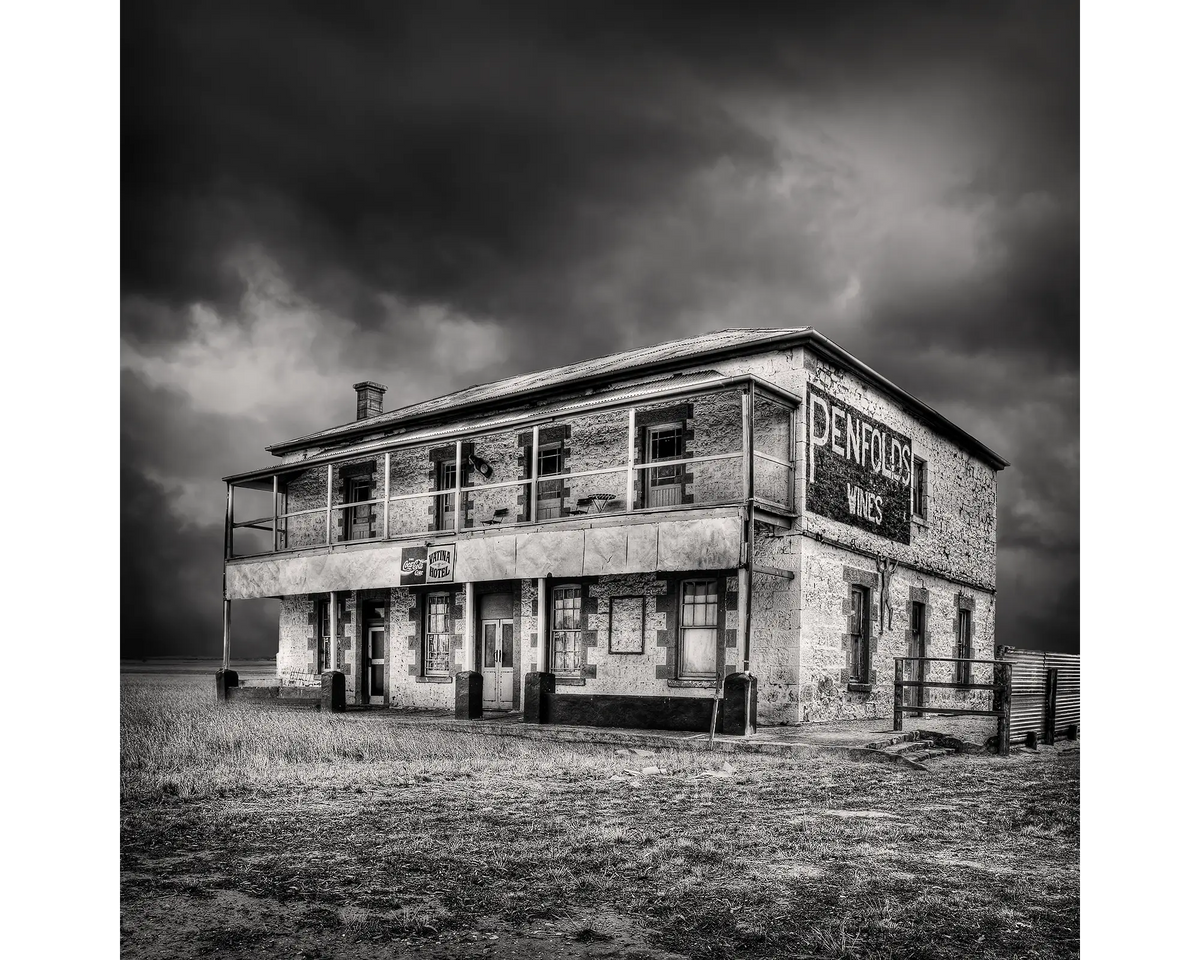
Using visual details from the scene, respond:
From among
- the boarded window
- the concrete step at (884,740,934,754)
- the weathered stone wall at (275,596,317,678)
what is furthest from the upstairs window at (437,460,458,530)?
the concrete step at (884,740,934,754)

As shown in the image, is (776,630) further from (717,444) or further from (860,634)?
(717,444)

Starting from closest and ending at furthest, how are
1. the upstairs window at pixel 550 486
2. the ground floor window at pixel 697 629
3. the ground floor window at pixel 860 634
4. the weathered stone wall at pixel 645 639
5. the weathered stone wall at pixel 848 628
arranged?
the weathered stone wall at pixel 848 628 → the weathered stone wall at pixel 645 639 → the ground floor window at pixel 697 629 → the ground floor window at pixel 860 634 → the upstairs window at pixel 550 486

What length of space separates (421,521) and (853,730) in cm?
1100

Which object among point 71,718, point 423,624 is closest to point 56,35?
point 71,718

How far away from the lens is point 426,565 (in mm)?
19344

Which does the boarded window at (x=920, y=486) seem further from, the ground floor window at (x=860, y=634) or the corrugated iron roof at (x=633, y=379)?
the ground floor window at (x=860, y=634)

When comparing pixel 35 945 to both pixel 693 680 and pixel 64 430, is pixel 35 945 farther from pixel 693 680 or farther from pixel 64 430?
pixel 693 680

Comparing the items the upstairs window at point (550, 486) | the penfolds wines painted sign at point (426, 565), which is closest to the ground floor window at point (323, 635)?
the penfolds wines painted sign at point (426, 565)

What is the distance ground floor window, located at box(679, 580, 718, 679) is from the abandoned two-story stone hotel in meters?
0.04

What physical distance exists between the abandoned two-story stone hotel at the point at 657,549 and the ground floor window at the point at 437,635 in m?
0.04

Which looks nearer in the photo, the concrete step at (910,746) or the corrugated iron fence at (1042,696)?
the concrete step at (910,746)

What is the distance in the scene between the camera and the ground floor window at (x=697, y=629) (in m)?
16.9

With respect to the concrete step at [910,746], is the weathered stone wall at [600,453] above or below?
above
